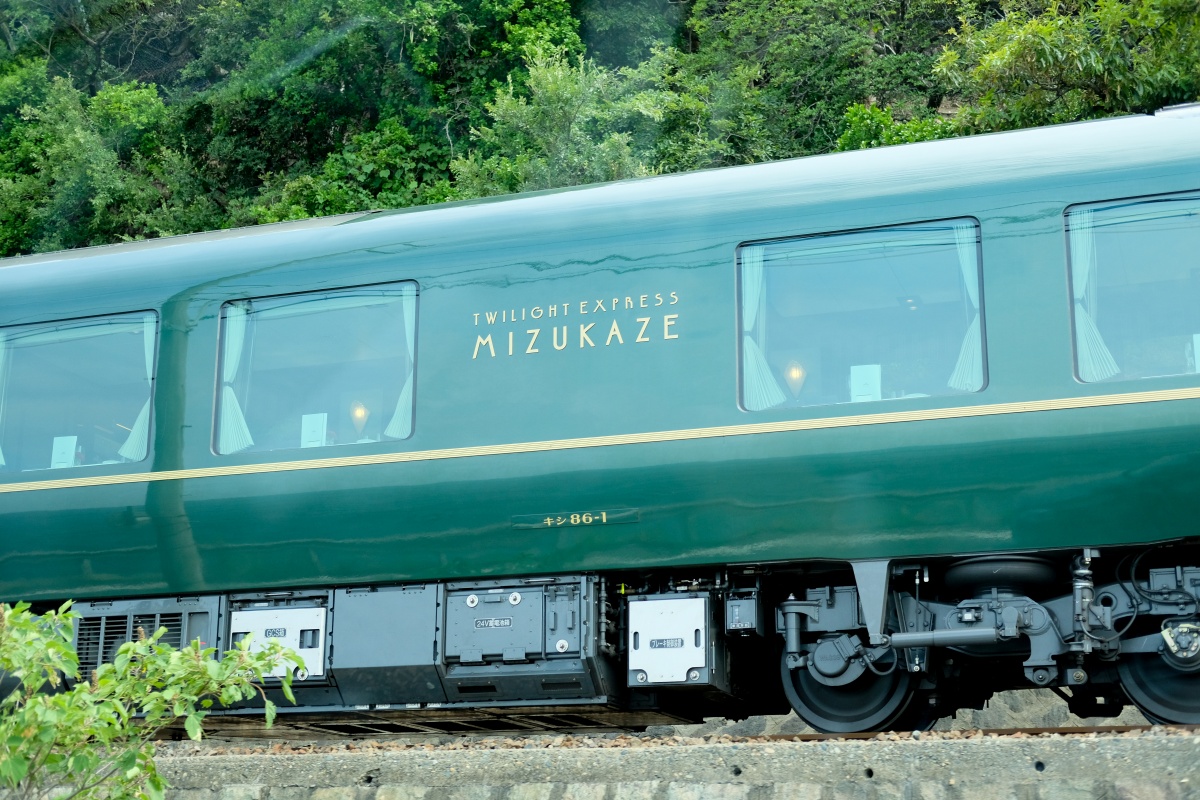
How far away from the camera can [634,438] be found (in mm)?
7031

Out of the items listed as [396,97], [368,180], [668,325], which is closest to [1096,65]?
[668,325]

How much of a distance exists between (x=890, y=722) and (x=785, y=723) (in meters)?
3.15

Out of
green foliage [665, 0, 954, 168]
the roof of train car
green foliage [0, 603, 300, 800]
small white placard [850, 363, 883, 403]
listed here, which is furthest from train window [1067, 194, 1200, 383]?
green foliage [665, 0, 954, 168]

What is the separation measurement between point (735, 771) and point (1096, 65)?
9.04 meters

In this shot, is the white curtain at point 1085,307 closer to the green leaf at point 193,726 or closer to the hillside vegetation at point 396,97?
the green leaf at point 193,726

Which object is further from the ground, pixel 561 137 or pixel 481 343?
pixel 561 137

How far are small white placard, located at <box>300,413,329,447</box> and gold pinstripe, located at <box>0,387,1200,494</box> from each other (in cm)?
13

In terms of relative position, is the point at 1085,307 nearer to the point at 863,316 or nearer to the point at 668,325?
the point at 863,316

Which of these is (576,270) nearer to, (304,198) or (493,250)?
(493,250)

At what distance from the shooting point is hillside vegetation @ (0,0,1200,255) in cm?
2209

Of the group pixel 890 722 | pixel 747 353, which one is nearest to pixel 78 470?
pixel 747 353

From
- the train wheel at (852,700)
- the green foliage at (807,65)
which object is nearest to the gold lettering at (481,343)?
the train wheel at (852,700)

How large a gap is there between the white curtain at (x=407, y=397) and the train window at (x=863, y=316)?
1836 mm

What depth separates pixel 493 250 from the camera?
7.59m
